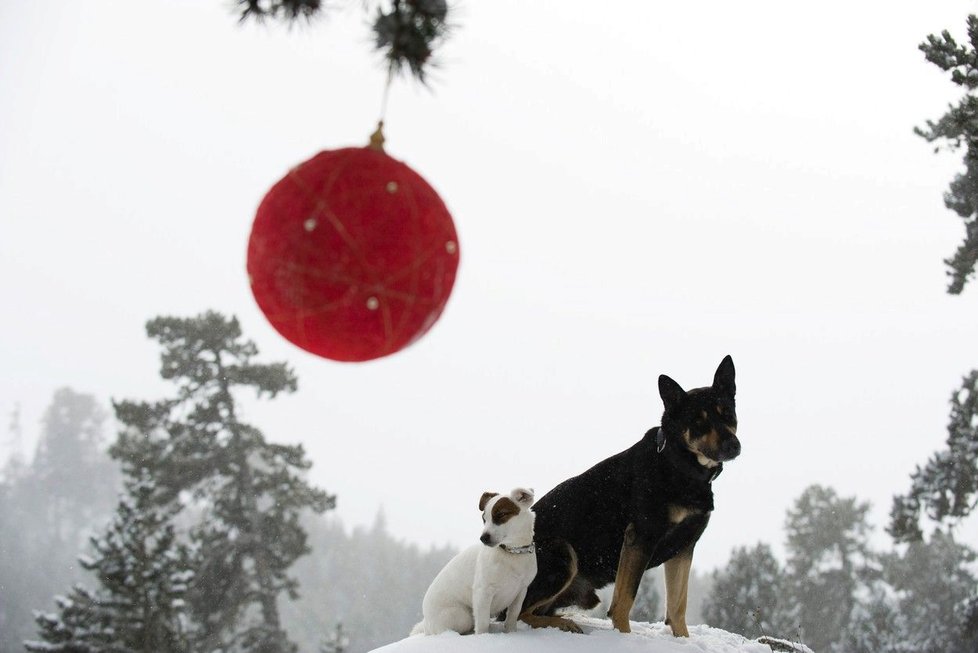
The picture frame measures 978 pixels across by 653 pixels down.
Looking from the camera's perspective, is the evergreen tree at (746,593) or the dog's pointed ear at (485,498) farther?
the evergreen tree at (746,593)

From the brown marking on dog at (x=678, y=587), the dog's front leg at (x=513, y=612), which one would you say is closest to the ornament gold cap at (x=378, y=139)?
the dog's front leg at (x=513, y=612)

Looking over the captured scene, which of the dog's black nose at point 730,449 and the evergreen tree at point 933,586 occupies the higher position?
the dog's black nose at point 730,449

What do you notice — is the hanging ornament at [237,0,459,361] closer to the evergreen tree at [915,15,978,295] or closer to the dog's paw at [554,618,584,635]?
the dog's paw at [554,618,584,635]

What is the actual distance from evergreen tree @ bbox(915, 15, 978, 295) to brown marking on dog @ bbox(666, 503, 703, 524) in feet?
16.4

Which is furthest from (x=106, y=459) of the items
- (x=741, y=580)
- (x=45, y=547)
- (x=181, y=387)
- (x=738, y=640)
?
(x=738, y=640)

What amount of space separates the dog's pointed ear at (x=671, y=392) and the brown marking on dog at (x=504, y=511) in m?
1.24

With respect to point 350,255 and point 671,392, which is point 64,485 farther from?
point 350,255

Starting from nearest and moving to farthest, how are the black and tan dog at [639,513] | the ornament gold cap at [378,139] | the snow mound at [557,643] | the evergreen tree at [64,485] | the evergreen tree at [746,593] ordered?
the ornament gold cap at [378,139] < the snow mound at [557,643] < the black and tan dog at [639,513] < the evergreen tree at [746,593] < the evergreen tree at [64,485]

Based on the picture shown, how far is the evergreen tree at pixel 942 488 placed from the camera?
14883 millimetres

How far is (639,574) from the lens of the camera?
17.7 feet

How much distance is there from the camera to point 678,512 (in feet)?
17.7

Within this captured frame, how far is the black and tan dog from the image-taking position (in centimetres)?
531

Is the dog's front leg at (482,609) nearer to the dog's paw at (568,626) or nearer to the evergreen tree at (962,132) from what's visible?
the dog's paw at (568,626)

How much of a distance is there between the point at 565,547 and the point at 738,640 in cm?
182
